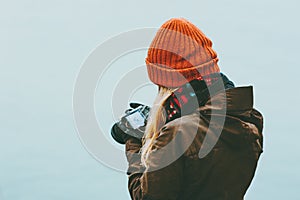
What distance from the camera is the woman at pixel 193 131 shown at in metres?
3.66

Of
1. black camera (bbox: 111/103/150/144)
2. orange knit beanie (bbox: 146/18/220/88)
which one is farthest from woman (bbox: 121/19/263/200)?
black camera (bbox: 111/103/150/144)

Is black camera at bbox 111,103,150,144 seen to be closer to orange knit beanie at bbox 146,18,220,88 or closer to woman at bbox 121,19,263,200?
woman at bbox 121,19,263,200

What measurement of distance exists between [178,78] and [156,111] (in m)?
0.31

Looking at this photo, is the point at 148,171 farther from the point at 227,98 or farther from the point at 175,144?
the point at 227,98

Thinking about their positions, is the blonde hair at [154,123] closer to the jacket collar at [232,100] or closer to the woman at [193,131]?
the woman at [193,131]

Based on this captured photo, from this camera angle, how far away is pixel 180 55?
155 inches

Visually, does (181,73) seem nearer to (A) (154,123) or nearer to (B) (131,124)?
(A) (154,123)

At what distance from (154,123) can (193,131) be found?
0.37 metres

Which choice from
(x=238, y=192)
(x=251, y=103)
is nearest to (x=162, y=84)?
(x=251, y=103)

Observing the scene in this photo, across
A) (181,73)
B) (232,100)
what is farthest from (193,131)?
(181,73)

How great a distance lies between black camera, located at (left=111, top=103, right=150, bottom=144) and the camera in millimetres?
4086

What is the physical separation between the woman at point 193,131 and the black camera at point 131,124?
11cm

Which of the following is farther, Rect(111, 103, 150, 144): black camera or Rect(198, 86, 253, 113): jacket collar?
Rect(111, 103, 150, 144): black camera

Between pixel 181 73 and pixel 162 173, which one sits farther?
pixel 181 73
